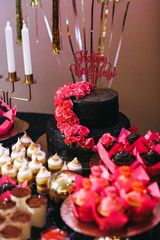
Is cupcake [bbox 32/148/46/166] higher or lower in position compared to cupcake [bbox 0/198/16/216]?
lower

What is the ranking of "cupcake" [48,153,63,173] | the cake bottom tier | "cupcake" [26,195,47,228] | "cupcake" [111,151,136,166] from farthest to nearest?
the cake bottom tier < "cupcake" [48,153,63,173] < "cupcake" [111,151,136,166] < "cupcake" [26,195,47,228]

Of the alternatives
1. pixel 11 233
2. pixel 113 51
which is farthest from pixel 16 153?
pixel 113 51

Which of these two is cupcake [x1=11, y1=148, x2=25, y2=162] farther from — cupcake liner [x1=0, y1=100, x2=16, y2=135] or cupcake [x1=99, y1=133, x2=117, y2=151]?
cupcake [x1=99, y1=133, x2=117, y2=151]

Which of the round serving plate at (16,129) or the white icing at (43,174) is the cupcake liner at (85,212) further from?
the round serving plate at (16,129)

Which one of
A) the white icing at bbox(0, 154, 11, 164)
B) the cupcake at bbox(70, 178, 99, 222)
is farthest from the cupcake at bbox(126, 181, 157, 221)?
the white icing at bbox(0, 154, 11, 164)

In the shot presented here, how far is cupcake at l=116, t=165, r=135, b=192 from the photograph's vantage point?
112cm

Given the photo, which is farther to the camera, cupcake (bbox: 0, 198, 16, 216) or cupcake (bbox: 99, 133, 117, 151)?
cupcake (bbox: 99, 133, 117, 151)

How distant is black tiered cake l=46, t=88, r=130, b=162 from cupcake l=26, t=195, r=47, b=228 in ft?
1.64

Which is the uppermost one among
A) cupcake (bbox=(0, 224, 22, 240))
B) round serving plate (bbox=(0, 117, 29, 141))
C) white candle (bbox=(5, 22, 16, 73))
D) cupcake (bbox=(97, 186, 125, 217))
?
white candle (bbox=(5, 22, 16, 73))

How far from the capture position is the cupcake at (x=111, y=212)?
103 centimetres

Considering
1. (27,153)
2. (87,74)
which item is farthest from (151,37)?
(27,153)

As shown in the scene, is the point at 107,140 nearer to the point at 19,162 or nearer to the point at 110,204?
the point at 19,162

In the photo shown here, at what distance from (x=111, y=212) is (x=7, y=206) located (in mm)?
410

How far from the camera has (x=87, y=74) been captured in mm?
1965
